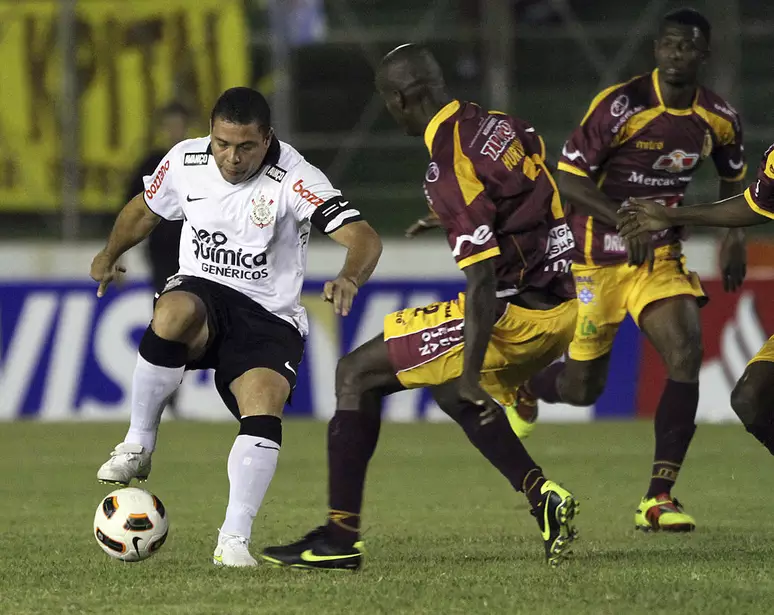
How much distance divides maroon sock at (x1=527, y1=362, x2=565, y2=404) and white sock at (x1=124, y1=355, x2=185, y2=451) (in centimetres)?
268

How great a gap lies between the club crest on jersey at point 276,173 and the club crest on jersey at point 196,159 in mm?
265


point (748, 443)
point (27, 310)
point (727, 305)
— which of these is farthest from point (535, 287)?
point (27, 310)

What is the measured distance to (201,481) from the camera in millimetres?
8523

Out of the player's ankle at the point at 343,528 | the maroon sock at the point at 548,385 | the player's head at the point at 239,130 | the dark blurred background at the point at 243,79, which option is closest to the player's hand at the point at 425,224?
the player's head at the point at 239,130

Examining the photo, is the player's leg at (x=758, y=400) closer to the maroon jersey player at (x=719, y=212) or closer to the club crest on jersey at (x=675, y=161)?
the maroon jersey player at (x=719, y=212)

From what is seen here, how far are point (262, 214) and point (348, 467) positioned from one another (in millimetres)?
1027

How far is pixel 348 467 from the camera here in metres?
5.65

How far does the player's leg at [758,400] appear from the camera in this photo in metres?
6.31

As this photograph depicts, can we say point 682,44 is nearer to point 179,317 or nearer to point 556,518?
point 556,518

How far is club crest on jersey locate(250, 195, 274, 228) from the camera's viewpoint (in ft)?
19.4

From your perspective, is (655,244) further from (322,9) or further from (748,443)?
(322,9)

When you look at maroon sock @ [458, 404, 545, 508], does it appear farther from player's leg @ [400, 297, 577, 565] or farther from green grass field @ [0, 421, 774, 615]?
green grass field @ [0, 421, 774, 615]

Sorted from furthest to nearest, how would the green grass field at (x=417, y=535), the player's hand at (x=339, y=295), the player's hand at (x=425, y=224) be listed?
the player's hand at (x=425, y=224) → the player's hand at (x=339, y=295) → the green grass field at (x=417, y=535)

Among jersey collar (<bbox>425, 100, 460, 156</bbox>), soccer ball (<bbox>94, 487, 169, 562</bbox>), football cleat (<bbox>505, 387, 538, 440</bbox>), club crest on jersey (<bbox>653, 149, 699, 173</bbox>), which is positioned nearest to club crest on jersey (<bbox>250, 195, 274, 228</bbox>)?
jersey collar (<bbox>425, 100, 460, 156</bbox>)
